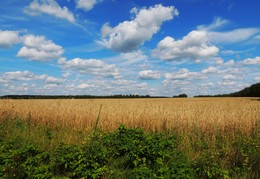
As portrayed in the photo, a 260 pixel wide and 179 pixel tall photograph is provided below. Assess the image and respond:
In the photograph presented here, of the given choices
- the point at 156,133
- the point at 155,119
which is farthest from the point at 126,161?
the point at 155,119

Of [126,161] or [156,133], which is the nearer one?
[126,161]

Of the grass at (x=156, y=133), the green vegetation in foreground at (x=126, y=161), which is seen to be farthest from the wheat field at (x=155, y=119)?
the green vegetation in foreground at (x=126, y=161)

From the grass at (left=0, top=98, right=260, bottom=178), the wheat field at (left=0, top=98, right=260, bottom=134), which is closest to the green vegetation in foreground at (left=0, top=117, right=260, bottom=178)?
the grass at (left=0, top=98, right=260, bottom=178)

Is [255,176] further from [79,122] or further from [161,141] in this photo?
[79,122]

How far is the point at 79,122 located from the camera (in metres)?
13.3

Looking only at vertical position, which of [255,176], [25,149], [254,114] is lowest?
[255,176]

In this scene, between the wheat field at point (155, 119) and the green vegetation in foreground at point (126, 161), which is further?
the wheat field at point (155, 119)

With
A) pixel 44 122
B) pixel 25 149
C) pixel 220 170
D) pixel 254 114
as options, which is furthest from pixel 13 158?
pixel 254 114

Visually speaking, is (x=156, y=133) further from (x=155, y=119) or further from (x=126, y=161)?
(x=155, y=119)

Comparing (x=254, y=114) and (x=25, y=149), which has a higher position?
(x=254, y=114)

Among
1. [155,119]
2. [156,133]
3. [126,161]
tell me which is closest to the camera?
[126,161]

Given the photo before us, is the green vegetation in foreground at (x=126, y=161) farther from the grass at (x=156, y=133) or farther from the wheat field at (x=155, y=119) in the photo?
the wheat field at (x=155, y=119)

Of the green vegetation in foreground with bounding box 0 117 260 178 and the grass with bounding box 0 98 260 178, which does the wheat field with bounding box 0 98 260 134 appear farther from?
the green vegetation in foreground with bounding box 0 117 260 178

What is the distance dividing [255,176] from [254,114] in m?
5.71
